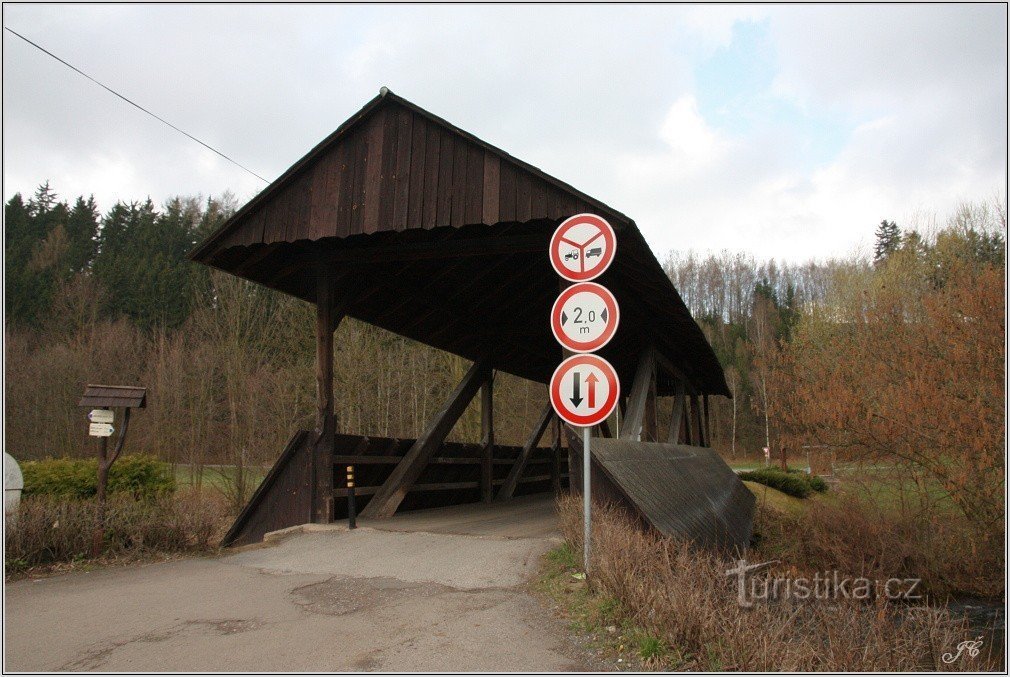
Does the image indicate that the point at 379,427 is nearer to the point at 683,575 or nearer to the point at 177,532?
the point at 177,532

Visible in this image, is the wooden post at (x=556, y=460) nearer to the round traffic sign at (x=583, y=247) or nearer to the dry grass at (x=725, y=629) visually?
the round traffic sign at (x=583, y=247)

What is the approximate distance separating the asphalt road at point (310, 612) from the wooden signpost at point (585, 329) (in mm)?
1101

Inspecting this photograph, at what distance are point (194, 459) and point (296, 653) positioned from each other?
15.8 metres

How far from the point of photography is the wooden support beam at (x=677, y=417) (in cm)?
1669

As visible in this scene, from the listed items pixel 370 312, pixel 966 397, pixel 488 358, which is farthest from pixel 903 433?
pixel 370 312

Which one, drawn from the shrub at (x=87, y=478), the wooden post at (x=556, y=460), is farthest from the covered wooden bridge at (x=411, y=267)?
the wooden post at (x=556, y=460)

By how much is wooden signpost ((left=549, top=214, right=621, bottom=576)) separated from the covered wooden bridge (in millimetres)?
1413

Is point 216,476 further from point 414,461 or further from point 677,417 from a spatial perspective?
point 677,417

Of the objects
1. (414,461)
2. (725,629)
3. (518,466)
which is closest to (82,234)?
(518,466)

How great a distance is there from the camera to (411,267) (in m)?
11.3

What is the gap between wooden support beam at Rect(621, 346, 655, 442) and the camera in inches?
398

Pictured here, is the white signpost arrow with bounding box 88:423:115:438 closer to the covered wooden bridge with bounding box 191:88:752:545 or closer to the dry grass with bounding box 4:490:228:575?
the dry grass with bounding box 4:490:228:575

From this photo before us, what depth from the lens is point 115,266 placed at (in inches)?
1366

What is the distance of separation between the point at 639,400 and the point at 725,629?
7068 millimetres
